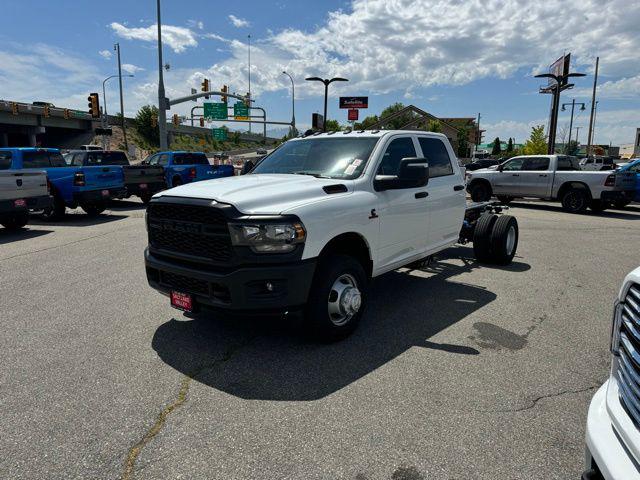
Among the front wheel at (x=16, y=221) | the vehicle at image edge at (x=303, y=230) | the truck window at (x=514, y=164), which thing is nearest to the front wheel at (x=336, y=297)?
the vehicle at image edge at (x=303, y=230)

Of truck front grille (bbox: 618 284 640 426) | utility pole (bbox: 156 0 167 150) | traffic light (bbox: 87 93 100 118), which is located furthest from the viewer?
traffic light (bbox: 87 93 100 118)

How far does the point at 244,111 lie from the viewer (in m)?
55.8

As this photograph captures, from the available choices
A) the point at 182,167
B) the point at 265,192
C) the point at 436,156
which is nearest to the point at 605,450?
the point at 265,192

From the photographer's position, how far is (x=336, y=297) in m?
4.13

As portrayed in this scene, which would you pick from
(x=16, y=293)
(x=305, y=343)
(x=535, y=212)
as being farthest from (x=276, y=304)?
(x=535, y=212)

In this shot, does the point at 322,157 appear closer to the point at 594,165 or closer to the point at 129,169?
the point at 129,169

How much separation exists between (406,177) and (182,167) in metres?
15.5

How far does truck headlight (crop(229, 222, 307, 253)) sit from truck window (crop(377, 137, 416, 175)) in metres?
1.56

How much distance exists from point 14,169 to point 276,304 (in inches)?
403

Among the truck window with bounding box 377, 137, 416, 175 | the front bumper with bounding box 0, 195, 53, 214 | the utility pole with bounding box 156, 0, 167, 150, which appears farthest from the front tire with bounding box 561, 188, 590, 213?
the utility pole with bounding box 156, 0, 167, 150

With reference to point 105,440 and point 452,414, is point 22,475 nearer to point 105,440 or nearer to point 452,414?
point 105,440

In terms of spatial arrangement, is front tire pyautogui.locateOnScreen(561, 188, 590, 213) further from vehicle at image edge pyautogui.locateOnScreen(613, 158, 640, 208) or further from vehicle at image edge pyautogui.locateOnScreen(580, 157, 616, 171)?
vehicle at image edge pyautogui.locateOnScreen(580, 157, 616, 171)

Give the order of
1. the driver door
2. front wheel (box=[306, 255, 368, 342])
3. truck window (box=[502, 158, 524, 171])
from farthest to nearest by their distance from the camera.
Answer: truck window (box=[502, 158, 524, 171]), the driver door, front wheel (box=[306, 255, 368, 342])

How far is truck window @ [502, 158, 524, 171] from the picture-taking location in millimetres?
17094
